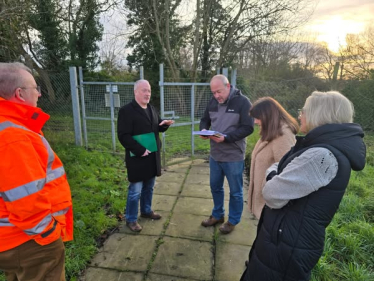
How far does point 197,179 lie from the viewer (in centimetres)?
476

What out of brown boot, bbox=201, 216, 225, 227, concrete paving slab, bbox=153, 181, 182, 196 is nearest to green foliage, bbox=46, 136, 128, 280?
concrete paving slab, bbox=153, 181, 182, 196

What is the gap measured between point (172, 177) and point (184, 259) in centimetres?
239

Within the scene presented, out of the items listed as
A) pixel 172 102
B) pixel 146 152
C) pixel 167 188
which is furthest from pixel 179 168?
pixel 146 152

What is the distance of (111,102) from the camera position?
5906 millimetres

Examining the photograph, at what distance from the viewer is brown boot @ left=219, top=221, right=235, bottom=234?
2957 millimetres

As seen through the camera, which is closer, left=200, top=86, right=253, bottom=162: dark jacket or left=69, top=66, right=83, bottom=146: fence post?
left=200, top=86, right=253, bottom=162: dark jacket

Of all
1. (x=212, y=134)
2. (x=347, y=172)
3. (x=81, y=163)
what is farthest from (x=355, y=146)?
(x=81, y=163)

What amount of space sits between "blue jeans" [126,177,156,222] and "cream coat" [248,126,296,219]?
4.48ft

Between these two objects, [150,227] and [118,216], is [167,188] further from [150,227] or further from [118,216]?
[150,227]

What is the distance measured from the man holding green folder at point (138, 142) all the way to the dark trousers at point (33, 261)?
1410 mm

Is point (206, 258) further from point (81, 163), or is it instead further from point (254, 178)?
point (81, 163)

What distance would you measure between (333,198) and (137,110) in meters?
2.19

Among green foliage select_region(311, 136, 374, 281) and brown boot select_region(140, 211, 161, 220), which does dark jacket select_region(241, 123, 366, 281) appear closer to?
green foliage select_region(311, 136, 374, 281)

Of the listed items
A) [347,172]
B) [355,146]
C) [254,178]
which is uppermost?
[355,146]
